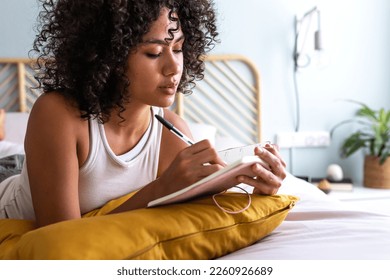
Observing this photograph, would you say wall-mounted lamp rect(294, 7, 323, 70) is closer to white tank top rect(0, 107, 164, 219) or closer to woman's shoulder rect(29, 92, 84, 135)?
white tank top rect(0, 107, 164, 219)

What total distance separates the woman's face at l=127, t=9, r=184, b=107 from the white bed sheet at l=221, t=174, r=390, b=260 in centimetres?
36

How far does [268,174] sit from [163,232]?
0.77 feet

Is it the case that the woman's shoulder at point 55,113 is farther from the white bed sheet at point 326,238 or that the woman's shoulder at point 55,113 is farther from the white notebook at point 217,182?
the white bed sheet at point 326,238

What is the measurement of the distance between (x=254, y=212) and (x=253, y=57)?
5.79ft

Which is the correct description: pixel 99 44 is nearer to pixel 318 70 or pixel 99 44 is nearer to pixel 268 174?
pixel 268 174

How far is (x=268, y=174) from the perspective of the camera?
0.88 meters

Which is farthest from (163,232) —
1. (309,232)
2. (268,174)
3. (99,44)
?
(99,44)

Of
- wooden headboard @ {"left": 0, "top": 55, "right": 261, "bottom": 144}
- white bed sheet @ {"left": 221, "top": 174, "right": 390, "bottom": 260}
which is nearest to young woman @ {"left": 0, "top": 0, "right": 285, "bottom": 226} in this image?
white bed sheet @ {"left": 221, "top": 174, "right": 390, "bottom": 260}

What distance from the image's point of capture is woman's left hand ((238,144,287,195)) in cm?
87

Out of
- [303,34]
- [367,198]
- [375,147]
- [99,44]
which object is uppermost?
[303,34]

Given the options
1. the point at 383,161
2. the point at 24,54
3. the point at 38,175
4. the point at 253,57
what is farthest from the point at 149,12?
the point at 383,161

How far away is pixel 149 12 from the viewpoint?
1.03m

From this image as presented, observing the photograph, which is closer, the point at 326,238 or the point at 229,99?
the point at 326,238

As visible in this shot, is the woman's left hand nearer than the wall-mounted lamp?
Yes
